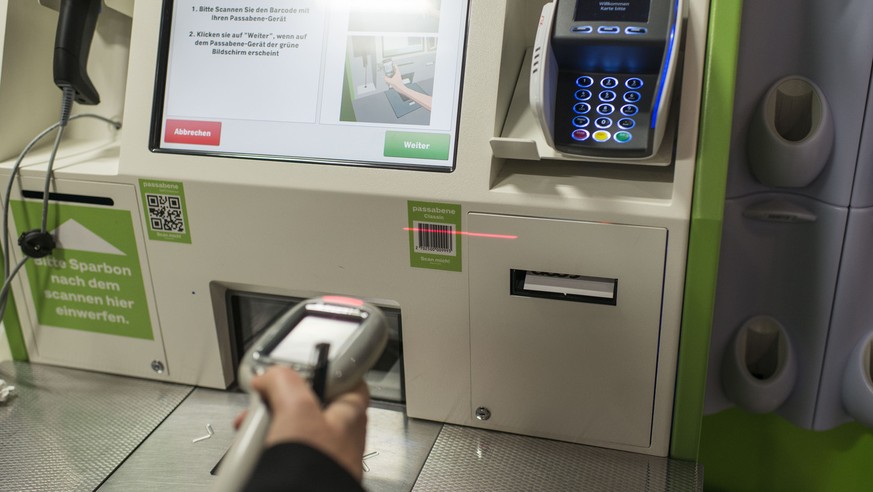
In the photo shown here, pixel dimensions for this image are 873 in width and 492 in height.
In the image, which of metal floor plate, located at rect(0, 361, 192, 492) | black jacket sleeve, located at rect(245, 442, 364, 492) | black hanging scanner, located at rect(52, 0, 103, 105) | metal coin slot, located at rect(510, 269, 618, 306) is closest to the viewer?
black jacket sleeve, located at rect(245, 442, 364, 492)

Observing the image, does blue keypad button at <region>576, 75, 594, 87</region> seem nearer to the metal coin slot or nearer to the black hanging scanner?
the metal coin slot

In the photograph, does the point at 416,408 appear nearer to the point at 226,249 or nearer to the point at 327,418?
the point at 226,249

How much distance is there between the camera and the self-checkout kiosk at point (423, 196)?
1135 millimetres

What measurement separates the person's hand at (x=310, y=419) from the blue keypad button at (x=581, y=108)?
583 mm

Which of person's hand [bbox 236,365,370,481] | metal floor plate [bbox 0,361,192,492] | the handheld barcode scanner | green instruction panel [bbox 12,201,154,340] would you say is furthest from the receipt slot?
metal floor plate [bbox 0,361,192,492]

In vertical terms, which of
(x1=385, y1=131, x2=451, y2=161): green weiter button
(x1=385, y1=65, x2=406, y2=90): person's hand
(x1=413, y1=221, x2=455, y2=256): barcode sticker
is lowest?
(x1=413, y1=221, x2=455, y2=256): barcode sticker

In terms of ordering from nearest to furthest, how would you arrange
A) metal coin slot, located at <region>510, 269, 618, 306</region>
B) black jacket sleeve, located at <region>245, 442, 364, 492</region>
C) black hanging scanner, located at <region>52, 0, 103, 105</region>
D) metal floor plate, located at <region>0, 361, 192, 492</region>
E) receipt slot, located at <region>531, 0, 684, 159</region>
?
1. black jacket sleeve, located at <region>245, 442, 364, 492</region>
2. receipt slot, located at <region>531, 0, 684, 159</region>
3. metal coin slot, located at <region>510, 269, 618, 306</region>
4. metal floor plate, located at <region>0, 361, 192, 492</region>
5. black hanging scanner, located at <region>52, 0, 103, 105</region>

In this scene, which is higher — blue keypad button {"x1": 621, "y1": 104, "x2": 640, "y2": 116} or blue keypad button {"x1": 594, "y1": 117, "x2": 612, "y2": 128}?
blue keypad button {"x1": 621, "y1": 104, "x2": 640, "y2": 116}

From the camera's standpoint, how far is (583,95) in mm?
1157

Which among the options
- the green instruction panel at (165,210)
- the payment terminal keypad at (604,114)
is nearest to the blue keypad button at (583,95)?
the payment terminal keypad at (604,114)

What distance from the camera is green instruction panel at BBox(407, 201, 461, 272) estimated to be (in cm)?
122

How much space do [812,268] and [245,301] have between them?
112cm

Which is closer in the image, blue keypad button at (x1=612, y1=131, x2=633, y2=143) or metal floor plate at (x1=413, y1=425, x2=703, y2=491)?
blue keypad button at (x1=612, y1=131, x2=633, y2=143)

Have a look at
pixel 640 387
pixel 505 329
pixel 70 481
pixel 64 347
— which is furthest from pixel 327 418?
pixel 64 347
